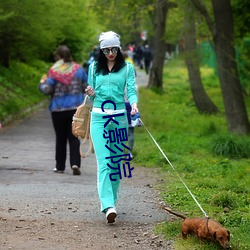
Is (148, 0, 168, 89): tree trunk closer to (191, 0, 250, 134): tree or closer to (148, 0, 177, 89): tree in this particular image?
(148, 0, 177, 89): tree

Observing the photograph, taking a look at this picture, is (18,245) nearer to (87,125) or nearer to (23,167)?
(87,125)

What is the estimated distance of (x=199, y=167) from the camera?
11992 mm

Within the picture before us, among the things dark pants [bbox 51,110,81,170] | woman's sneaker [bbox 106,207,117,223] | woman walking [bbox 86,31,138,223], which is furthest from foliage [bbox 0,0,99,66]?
woman's sneaker [bbox 106,207,117,223]

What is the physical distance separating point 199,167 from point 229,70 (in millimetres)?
5049

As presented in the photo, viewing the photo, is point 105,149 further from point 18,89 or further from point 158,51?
point 158,51

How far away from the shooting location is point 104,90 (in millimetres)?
7656

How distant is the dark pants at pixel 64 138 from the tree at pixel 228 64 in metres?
5.90

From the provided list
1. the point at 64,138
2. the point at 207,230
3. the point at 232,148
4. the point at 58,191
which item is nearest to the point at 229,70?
the point at 232,148

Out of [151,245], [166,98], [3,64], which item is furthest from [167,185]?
[166,98]

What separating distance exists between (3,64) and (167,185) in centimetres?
1690

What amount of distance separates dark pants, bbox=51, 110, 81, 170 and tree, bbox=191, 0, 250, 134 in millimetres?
5897

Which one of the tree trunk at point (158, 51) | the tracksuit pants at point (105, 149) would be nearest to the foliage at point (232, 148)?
the tracksuit pants at point (105, 149)

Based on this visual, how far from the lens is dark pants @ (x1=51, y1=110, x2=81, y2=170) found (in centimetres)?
1132

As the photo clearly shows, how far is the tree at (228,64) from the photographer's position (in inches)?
641
